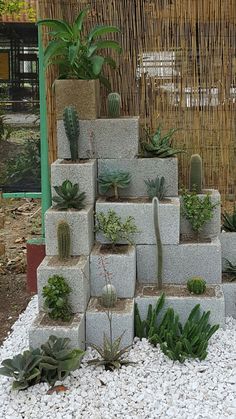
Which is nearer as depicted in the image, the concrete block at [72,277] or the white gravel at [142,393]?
the white gravel at [142,393]

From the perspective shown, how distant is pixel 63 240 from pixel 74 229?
0.50 feet

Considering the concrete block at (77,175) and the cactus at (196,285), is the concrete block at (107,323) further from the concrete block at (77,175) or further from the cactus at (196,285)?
the concrete block at (77,175)

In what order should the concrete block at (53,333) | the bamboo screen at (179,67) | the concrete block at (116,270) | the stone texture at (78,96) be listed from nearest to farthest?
the concrete block at (53,333)
the concrete block at (116,270)
the stone texture at (78,96)
the bamboo screen at (179,67)

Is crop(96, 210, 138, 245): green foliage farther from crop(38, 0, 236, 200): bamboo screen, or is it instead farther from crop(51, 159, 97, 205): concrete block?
crop(38, 0, 236, 200): bamboo screen

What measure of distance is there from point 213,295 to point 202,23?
2197 mm

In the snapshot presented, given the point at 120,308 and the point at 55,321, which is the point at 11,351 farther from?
the point at 120,308

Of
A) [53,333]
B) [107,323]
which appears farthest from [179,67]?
A: [53,333]

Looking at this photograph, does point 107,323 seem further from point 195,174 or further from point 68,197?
point 195,174

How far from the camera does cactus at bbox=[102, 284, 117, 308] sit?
15.3ft

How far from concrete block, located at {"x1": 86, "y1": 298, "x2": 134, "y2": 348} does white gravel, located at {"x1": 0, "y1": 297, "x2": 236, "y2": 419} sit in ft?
0.40

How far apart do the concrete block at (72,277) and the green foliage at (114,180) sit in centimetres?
70

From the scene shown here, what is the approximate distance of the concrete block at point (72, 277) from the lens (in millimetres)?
4539

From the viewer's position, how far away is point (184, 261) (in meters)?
5.08

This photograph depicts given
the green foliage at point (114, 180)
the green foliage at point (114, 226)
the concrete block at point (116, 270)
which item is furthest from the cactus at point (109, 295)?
the green foliage at point (114, 180)
